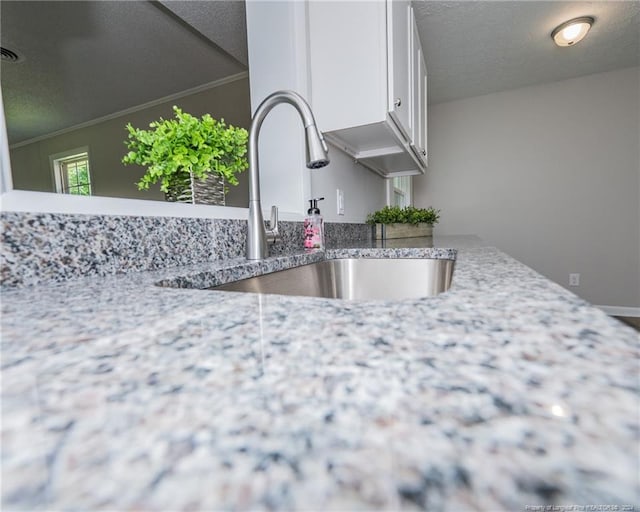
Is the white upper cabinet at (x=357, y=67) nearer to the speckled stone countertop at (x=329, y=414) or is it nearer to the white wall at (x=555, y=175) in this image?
the speckled stone countertop at (x=329, y=414)

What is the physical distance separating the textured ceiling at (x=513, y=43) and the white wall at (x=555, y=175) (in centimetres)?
23

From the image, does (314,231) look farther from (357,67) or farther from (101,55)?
(101,55)

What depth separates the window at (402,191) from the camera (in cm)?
330

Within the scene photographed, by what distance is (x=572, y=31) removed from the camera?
7.54 feet

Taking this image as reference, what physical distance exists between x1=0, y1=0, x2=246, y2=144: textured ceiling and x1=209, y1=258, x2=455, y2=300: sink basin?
160 cm

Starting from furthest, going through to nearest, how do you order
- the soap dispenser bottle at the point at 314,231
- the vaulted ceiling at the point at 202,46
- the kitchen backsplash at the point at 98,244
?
1. the vaulted ceiling at the point at 202,46
2. the soap dispenser bottle at the point at 314,231
3. the kitchen backsplash at the point at 98,244

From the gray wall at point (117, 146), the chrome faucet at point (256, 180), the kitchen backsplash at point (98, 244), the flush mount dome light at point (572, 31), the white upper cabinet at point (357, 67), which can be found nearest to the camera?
the kitchen backsplash at point (98, 244)

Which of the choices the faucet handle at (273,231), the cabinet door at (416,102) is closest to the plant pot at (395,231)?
the cabinet door at (416,102)

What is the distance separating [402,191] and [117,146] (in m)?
3.39

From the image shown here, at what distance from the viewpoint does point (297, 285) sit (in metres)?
0.93

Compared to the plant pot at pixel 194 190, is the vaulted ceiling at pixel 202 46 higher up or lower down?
higher up

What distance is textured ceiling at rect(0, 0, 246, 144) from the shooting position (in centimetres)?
221

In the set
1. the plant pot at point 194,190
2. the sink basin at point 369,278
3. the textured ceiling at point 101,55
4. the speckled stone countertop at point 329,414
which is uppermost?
the textured ceiling at point 101,55

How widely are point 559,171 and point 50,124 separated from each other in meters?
5.97
